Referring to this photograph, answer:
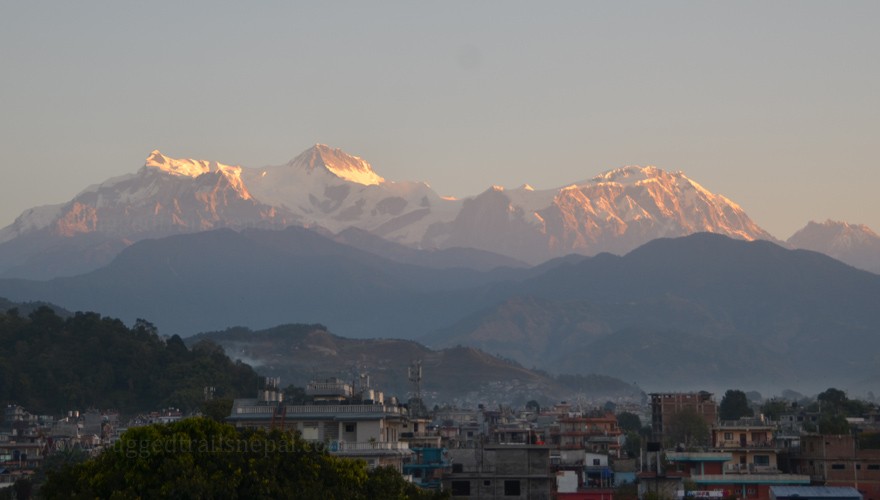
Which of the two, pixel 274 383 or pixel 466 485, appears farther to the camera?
pixel 274 383

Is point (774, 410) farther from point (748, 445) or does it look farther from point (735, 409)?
point (748, 445)

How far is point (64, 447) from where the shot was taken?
127 m

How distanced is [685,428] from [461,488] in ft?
283

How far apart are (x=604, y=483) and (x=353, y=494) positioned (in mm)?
34746

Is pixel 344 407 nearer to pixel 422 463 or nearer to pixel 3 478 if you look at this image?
pixel 422 463

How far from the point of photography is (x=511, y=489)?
237ft

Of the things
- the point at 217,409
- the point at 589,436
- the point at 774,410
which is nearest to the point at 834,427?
the point at 589,436

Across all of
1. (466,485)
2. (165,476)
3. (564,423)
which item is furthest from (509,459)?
(564,423)

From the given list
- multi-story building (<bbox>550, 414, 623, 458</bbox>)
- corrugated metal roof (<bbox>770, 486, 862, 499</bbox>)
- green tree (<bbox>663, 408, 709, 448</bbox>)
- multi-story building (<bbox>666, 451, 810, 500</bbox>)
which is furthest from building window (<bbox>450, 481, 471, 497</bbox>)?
green tree (<bbox>663, 408, 709, 448</bbox>)

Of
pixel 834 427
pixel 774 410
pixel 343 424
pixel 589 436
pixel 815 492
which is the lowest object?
pixel 815 492

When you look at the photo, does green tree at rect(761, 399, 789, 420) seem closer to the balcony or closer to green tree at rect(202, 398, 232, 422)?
green tree at rect(202, 398, 232, 422)

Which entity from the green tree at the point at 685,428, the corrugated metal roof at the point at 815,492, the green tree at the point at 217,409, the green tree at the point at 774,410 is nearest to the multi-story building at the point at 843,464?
the corrugated metal roof at the point at 815,492

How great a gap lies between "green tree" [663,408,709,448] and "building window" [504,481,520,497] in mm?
65651

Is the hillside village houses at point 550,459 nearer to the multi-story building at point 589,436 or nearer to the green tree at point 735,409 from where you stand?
the multi-story building at point 589,436
